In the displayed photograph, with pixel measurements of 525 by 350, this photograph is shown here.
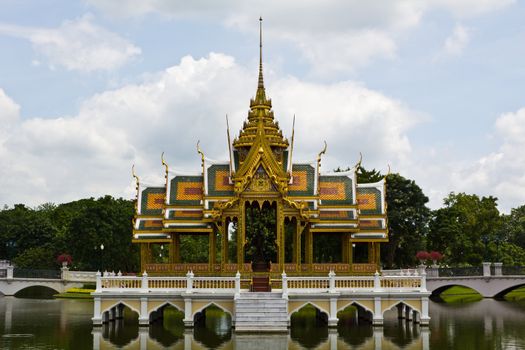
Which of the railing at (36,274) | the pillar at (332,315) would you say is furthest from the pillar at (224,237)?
the railing at (36,274)

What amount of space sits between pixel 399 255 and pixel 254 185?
24.1 m

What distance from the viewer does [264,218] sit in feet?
115

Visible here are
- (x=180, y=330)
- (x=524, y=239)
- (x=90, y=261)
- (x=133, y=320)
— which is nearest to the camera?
(x=180, y=330)

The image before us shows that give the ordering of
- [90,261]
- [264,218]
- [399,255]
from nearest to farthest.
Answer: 1. [264,218]
2. [399,255]
3. [90,261]

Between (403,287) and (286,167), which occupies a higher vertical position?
(286,167)

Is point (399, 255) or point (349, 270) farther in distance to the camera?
point (399, 255)

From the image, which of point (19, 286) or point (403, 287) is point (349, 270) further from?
point (19, 286)

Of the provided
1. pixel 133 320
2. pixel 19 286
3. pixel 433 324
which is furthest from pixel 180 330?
pixel 19 286

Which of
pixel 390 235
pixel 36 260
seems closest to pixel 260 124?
pixel 390 235

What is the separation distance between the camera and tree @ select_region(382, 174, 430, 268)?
48469mm

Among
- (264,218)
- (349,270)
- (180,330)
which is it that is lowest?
(180,330)

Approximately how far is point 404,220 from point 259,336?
26.8 m

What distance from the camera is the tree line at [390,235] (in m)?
49.3

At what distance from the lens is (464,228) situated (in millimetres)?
57312
